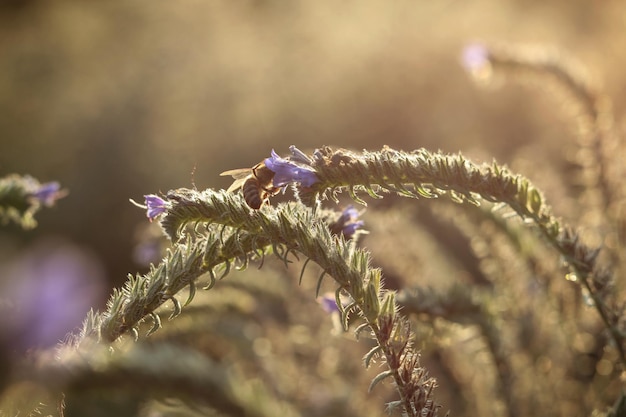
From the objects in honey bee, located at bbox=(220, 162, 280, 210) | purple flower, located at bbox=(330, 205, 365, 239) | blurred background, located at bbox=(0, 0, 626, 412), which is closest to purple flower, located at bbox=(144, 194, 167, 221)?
honey bee, located at bbox=(220, 162, 280, 210)

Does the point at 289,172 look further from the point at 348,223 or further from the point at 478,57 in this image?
the point at 478,57

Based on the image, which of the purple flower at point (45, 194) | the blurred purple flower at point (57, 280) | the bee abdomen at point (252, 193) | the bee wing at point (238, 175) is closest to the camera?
the bee abdomen at point (252, 193)

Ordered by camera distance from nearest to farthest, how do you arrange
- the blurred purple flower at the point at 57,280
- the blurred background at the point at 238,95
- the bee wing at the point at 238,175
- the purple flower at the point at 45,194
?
the bee wing at the point at 238,175 < the purple flower at the point at 45,194 < the blurred purple flower at the point at 57,280 < the blurred background at the point at 238,95

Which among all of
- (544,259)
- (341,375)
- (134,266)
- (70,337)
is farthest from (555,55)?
(134,266)

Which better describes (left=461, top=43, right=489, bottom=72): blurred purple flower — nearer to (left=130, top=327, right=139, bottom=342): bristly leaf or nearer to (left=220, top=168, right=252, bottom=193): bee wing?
(left=220, top=168, right=252, bottom=193): bee wing

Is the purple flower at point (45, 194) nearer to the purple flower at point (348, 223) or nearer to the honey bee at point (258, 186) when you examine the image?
the honey bee at point (258, 186)

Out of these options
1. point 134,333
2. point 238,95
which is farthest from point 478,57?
point 238,95

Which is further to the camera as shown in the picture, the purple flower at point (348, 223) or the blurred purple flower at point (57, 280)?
the blurred purple flower at point (57, 280)

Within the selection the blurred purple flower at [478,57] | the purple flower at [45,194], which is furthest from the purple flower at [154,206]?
the blurred purple flower at [478,57]
